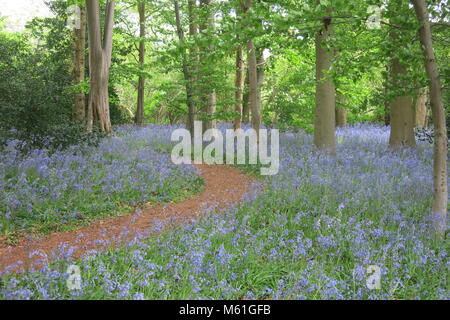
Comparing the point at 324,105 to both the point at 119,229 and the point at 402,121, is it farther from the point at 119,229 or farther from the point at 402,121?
the point at 119,229

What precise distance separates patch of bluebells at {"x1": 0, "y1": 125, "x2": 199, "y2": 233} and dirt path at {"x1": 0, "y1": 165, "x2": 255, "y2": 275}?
469mm

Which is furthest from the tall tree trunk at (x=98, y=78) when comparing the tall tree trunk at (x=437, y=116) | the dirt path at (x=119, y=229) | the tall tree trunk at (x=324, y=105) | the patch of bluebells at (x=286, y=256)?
the tall tree trunk at (x=437, y=116)

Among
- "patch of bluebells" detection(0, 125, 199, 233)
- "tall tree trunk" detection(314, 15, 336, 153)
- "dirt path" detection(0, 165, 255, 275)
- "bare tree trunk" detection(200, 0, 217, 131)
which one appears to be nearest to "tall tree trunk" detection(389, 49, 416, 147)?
"tall tree trunk" detection(314, 15, 336, 153)

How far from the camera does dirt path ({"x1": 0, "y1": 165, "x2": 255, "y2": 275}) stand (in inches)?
193

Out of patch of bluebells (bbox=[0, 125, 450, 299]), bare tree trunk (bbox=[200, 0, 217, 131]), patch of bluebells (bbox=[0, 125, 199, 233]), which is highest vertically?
bare tree trunk (bbox=[200, 0, 217, 131])

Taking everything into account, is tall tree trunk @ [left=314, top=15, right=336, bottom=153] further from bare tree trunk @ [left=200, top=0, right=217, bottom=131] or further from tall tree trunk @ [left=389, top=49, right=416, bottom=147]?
bare tree trunk @ [left=200, top=0, right=217, bottom=131]

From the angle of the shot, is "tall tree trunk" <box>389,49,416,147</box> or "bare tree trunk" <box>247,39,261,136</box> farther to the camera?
"bare tree trunk" <box>247,39,261,136</box>

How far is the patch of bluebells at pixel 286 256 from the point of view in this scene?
397 centimetres

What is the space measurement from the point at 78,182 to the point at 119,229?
85.2 inches

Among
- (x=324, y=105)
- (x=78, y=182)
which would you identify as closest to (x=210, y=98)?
(x=324, y=105)

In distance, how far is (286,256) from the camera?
5066 millimetres
